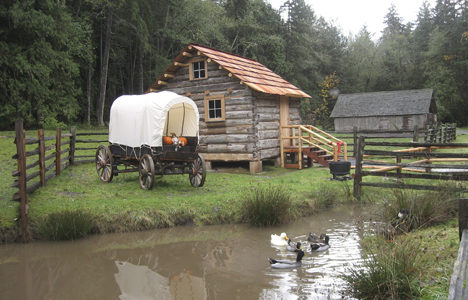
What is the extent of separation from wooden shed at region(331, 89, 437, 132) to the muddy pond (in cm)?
3134

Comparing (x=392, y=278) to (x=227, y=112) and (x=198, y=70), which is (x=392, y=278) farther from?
(x=198, y=70)

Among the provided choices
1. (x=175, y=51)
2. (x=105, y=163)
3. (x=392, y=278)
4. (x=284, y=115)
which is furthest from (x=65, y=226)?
(x=175, y=51)

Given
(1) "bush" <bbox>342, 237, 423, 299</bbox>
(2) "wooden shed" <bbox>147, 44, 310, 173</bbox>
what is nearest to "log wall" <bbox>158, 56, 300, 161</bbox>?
(2) "wooden shed" <bbox>147, 44, 310, 173</bbox>

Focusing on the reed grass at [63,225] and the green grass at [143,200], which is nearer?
the reed grass at [63,225]

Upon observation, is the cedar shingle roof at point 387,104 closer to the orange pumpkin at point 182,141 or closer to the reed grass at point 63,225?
the orange pumpkin at point 182,141

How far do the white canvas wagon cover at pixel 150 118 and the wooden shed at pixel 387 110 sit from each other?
28412mm

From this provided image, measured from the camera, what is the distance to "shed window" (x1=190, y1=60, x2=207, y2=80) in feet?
55.3

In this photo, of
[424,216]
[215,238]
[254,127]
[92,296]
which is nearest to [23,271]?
[92,296]

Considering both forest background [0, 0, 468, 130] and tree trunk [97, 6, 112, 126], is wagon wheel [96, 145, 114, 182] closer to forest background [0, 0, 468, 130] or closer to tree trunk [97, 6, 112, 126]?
forest background [0, 0, 468, 130]

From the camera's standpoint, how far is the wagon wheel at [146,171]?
36.2ft

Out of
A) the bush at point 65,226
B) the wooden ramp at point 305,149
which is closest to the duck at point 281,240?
the bush at point 65,226

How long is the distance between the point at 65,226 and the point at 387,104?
3602 centimetres

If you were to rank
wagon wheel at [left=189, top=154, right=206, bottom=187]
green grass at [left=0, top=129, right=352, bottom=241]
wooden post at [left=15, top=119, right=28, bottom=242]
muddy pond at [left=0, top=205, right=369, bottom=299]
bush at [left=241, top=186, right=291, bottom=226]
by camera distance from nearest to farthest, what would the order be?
muddy pond at [left=0, top=205, right=369, bottom=299]
wooden post at [left=15, top=119, right=28, bottom=242]
green grass at [left=0, top=129, right=352, bottom=241]
bush at [left=241, top=186, right=291, bottom=226]
wagon wheel at [left=189, top=154, right=206, bottom=187]

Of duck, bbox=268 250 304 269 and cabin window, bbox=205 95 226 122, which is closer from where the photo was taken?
duck, bbox=268 250 304 269
